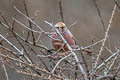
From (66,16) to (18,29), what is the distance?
5.11ft

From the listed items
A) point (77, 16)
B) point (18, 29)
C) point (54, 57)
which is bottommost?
point (54, 57)

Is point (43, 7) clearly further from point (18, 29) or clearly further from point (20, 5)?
point (18, 29)

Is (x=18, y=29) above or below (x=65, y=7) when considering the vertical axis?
below

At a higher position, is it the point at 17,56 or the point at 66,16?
the point at 66,16

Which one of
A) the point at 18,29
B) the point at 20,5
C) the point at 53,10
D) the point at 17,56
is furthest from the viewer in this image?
the point at 53,10

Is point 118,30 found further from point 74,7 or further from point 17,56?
point 17,56

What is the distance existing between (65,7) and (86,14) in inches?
19.0

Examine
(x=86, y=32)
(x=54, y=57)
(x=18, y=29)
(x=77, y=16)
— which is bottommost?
(x=54, y=57)

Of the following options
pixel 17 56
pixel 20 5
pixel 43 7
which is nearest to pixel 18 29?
pixel 20 5

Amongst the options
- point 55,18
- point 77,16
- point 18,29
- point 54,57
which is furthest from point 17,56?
point 77,16

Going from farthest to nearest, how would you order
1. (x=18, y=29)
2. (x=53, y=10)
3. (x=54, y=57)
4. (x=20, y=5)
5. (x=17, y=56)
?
1. (x=53, y=10)
2. (x=20, y=5)
3. (x=18, y=29)
4. (x=17, y=56)
5. (x=54, y=57)

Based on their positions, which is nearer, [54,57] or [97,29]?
[54,57]

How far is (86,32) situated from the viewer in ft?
26.7

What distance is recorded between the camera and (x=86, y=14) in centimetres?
869
